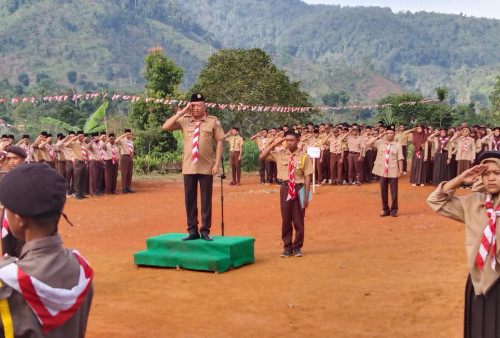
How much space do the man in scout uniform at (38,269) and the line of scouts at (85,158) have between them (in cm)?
1752

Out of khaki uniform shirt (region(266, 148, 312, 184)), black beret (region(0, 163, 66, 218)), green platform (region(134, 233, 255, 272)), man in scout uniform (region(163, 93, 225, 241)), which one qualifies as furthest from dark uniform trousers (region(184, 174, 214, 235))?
black beret (region(0, 163, 66, 218))

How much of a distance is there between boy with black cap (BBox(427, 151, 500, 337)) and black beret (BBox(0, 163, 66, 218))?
10.0ft

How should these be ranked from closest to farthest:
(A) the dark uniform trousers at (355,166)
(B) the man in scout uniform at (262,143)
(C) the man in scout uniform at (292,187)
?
1. (C) the man in scout uniform at (292,187)
2. (A) the dark uniform trousers at (355,166)
3. (B) the man in scout uniform at (262,143)

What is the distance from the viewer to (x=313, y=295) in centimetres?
823

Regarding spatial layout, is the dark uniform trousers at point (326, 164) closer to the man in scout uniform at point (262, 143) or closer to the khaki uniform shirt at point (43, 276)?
the man in scout uniform at point (262, 143)

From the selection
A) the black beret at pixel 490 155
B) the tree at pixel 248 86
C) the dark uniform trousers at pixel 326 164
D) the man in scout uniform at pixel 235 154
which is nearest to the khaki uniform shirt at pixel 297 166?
the black beret at pixel 490 155

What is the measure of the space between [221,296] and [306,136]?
15.2 meters

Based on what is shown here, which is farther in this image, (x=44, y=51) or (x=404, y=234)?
(x=44, y=51)

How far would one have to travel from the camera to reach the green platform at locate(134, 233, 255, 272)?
31.7ft

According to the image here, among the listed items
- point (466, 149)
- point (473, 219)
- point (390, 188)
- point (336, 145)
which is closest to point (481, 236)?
point (473, 219)

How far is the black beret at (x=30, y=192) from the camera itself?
2.64 metres

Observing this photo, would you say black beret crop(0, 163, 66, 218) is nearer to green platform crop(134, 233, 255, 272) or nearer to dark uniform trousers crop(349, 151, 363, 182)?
green platform crop(134, 233, 255, 272)

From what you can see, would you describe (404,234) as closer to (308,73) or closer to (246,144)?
(246,144)

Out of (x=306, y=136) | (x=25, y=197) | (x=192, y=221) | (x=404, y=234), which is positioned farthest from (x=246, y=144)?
(x=25, y=197)
